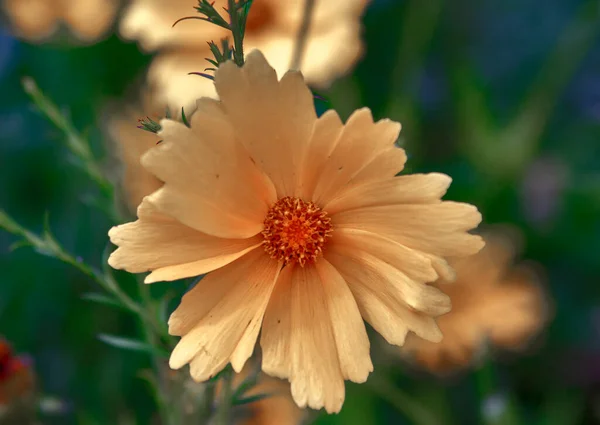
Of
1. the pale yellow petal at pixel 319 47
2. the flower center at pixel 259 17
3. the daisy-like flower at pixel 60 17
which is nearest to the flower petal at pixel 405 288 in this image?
the pale yellow petal at pixel 319 47

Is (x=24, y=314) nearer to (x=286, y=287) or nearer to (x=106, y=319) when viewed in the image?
(x=106, y=319)

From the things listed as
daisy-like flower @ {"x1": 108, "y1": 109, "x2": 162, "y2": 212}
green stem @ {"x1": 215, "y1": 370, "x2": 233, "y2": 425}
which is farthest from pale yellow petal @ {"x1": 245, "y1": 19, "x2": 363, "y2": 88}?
green stem @ {"x1": 215, "y1": 370, "x2": 233, "y2": 425}

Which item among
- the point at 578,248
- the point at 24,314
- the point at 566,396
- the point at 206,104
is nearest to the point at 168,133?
the point at 206,104

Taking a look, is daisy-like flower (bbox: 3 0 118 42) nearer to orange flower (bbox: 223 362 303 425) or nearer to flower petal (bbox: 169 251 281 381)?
orange flower (bbox: 223 362 303 425)

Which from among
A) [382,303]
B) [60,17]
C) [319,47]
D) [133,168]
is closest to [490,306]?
[319,47]

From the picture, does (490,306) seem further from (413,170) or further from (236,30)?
(236,30)
